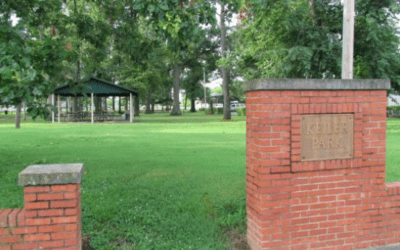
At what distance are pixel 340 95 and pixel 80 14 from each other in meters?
7.36

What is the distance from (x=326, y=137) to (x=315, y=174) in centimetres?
40

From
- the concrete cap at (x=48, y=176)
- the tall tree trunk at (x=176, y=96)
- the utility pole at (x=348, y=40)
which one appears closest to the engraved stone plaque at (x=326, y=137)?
the concrete cap at (x=48, y=176)

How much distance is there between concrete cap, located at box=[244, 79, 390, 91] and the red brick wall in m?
1.98

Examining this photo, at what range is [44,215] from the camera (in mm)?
3459

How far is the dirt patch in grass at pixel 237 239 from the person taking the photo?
173 inches

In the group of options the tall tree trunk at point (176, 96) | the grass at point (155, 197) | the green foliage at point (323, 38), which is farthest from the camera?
the tall tree trunk at point (176, 96)

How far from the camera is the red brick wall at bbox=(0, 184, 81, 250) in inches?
136

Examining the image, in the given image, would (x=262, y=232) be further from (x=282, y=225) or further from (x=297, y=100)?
(x=297, y=100)

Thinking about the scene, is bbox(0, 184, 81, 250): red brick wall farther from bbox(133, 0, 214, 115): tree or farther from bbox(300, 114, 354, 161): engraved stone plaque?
bbox(133, 0, 214, 115): tree

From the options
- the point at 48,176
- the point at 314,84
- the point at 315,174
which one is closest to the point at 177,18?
the point at 314,84

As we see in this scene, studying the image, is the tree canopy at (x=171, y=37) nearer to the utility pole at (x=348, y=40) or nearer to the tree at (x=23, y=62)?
the tree at (x=23, y=62)

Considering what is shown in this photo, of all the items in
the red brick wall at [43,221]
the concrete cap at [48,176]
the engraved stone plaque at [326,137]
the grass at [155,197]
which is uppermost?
the engraved stone plaque at [326,137]

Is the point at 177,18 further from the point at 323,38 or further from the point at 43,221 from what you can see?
the point at 323,38

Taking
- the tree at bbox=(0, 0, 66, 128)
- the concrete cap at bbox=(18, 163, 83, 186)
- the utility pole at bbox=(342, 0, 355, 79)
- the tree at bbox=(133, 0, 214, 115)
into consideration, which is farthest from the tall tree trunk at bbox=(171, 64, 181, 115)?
the concrete cap at bbox=(18, 163, 83, 186)
